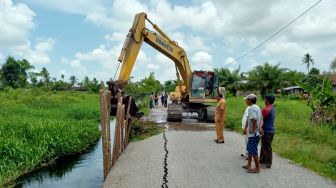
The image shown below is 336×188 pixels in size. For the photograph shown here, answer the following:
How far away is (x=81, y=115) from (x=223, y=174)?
713 inches

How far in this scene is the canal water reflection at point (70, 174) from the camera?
1078cm

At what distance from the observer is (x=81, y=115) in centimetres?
2523

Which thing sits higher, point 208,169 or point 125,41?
point 125,41

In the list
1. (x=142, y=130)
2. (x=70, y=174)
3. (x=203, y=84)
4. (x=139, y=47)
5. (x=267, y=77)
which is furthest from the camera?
(x=267, y=77)

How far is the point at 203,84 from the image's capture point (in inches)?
834

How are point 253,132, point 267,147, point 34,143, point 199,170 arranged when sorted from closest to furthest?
point 253,132
point 199,170
point 267,147
point 34,143

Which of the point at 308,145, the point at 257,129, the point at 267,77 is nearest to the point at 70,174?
the point at 257,129

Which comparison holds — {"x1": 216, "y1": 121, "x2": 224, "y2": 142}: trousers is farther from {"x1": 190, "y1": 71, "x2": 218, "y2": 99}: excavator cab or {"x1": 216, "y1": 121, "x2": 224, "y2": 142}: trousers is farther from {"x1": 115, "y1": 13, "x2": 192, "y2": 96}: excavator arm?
{"x1": 190, "y1": 71, "x2": 218, "y2": 99}: excavator cab

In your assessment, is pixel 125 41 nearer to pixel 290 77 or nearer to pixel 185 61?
pixel 185 61

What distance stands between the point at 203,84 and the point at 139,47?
5.37m

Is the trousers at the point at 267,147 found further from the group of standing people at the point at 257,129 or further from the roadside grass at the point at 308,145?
the roadside grass at the point at 308,145

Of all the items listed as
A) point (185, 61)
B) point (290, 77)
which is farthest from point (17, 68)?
point (185, 61)

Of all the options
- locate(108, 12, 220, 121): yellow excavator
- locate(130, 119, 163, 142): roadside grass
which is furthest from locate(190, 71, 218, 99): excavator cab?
locate(130, 119, 163, 142): roadside grass

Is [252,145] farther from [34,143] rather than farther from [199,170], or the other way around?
[34,143]
